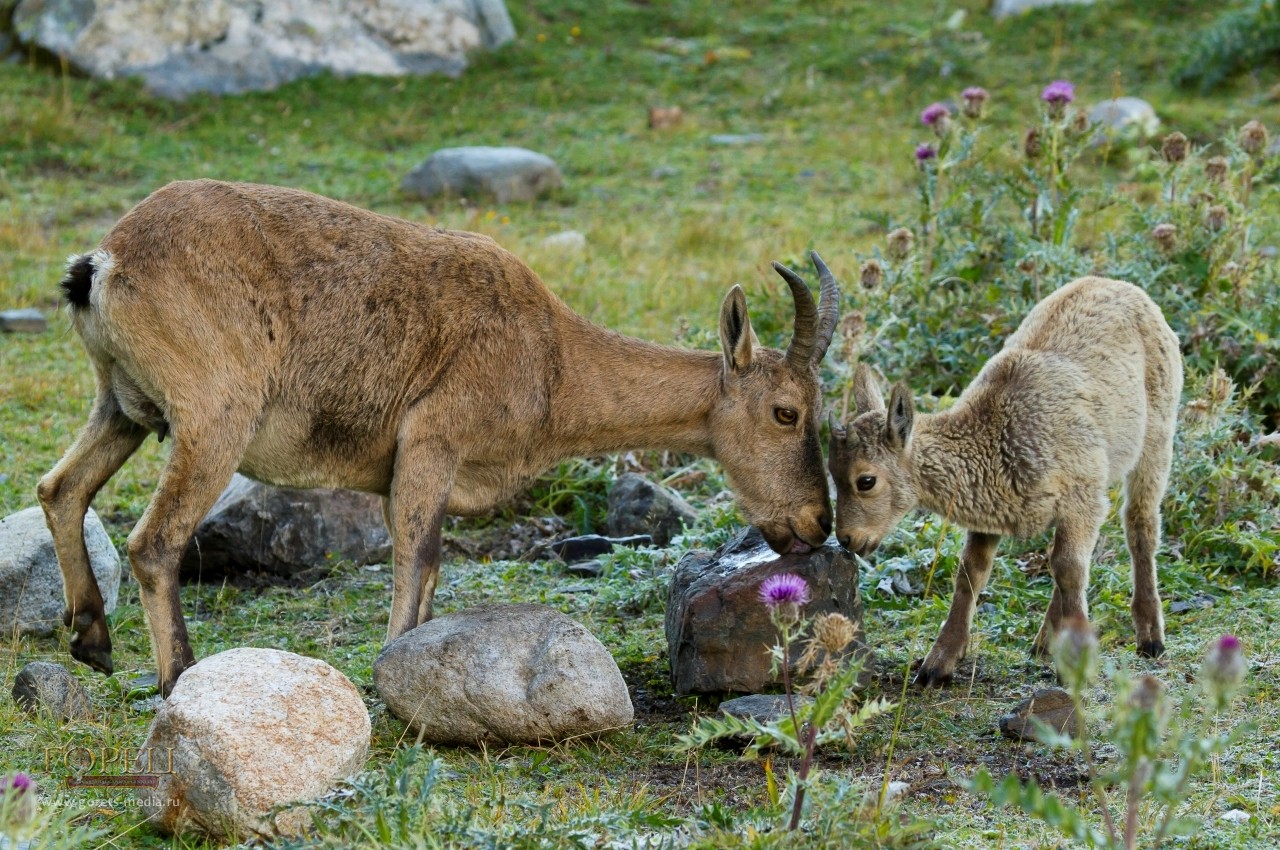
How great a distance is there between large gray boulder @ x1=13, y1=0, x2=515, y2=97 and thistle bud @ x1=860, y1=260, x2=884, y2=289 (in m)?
10.7

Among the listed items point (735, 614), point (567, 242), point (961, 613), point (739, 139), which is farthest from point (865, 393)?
point (739, 139)

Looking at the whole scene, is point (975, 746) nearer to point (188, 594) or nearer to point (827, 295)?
point (827, 295)

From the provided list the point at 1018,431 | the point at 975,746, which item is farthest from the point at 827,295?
the point at 975,746

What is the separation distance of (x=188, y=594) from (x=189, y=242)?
225cm

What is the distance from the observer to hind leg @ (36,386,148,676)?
649 cm

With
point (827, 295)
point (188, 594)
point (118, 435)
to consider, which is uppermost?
point (827, 295)

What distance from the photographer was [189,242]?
6.20 metres

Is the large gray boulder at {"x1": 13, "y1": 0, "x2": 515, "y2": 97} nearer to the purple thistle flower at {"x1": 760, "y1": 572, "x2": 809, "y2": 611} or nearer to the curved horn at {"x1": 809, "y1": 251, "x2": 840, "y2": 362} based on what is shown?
the curved horn at {"x1": 809, "y1": 251, "x2": 840, "y2": 362}

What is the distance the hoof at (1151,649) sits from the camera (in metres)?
6.47

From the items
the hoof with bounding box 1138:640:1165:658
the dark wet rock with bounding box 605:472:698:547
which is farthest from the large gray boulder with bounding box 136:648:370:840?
the hoof with bounding box 1138:640:1165:658

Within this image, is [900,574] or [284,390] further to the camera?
[900,574]

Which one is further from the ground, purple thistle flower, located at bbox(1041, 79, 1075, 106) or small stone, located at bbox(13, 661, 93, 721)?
purple thistle flower, located at bbox(1041, 79, 1075, 106)

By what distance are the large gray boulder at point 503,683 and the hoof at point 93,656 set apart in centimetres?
150

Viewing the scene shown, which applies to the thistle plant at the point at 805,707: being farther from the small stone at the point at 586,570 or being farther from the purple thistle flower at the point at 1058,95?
the purple thistle flower at the point at 1058,95
